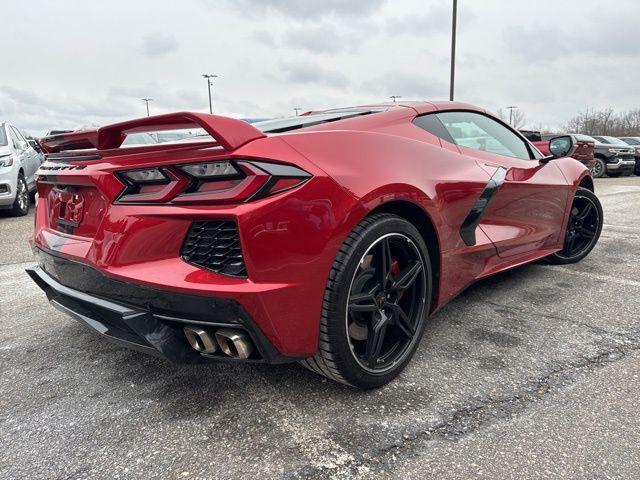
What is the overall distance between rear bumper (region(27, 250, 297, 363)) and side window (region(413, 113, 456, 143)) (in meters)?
1.44

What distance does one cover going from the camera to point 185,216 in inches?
64.9

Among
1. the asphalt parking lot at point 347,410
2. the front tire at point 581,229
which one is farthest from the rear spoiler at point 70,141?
the front tire at point 581,229

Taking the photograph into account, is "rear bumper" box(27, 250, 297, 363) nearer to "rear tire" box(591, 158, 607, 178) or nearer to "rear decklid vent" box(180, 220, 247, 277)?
"rear decklid vent" box(180, 220, 247, 277)

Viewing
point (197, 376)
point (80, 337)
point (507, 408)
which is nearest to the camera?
point (507, 408)

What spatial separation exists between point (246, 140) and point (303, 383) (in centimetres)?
111

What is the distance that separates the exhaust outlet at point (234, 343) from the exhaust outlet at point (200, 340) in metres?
0.03

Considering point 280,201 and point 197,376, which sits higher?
point 280,201

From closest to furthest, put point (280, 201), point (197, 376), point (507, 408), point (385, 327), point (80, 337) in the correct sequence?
point (280, 201), point (507, 408), point (385, 327), point (197, 376), point (80, 337)

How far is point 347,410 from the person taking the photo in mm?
1922

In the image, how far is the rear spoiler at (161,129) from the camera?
1642 millimetres

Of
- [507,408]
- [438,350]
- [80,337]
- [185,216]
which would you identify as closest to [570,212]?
[438,350]

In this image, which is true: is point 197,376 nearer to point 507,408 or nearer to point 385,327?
point 385,327

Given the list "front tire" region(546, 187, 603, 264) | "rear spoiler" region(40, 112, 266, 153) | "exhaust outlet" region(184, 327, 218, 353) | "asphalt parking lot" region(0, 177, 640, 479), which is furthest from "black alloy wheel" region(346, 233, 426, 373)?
"front tire" region(546, 187, 603, 264)

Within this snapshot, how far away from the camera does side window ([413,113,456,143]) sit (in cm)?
254
